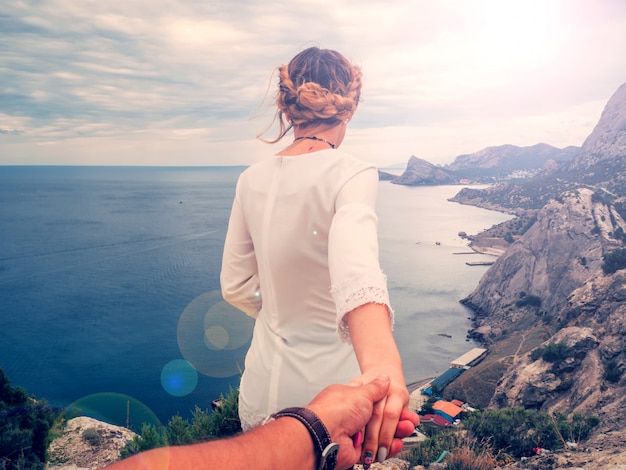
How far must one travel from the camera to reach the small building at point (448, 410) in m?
28.6

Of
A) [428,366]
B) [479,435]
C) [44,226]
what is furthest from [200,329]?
[44,226]

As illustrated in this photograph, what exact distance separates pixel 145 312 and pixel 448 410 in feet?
121

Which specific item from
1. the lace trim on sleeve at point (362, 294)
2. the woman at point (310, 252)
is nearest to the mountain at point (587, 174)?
the woman at point (310, 252)

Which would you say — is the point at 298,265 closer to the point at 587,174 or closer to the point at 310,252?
the point at 310,252

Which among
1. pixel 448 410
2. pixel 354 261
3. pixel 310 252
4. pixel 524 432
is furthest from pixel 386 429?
pixel 448 410

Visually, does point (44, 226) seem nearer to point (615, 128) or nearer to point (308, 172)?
point (308, 172)

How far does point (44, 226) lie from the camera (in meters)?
96.1

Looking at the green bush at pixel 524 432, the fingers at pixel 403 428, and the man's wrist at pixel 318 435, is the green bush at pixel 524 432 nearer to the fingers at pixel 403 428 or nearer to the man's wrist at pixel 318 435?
the fingers at pixel 403 428

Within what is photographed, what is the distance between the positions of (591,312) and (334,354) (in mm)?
33696

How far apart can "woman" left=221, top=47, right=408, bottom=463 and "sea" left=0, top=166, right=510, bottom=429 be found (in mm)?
14888

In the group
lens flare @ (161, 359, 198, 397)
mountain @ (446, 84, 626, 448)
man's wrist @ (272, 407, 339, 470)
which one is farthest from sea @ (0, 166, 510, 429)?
man's wrist @ (272, 407, 339, 470)

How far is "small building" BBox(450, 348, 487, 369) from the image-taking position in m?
40.2

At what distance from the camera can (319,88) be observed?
1.72 m

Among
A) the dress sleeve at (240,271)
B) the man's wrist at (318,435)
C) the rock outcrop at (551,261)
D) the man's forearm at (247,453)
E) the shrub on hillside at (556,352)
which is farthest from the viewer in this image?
the rock outcrop at (551,261)
